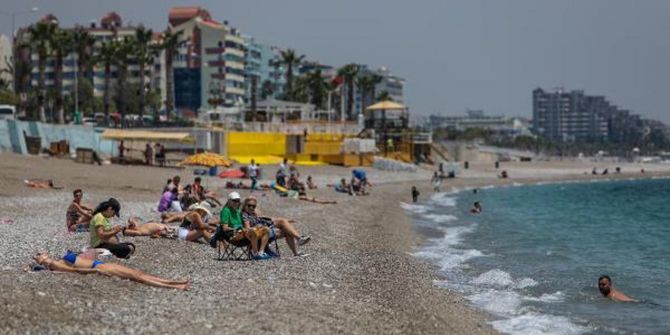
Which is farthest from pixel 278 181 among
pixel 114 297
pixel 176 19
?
pixel 176 19

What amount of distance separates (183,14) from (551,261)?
125621 mm

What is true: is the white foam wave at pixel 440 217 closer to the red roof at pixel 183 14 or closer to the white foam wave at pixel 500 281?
the white foam wave at pixel 500 281

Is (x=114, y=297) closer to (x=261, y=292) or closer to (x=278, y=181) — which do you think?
(x=261, y=292)

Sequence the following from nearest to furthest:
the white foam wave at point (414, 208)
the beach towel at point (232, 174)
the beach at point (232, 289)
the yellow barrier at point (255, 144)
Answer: the beach at point (232, 289)
the white foam wave at point (414, 208)
the beach towel at point (232, 174)
the yellow barrier at point (255, 144)

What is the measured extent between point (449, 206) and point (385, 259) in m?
25.2

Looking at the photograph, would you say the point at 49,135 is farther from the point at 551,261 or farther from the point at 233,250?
the point at 233,250

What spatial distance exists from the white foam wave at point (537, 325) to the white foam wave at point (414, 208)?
2498cm

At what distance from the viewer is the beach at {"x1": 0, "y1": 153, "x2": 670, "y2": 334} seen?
34.2 ft

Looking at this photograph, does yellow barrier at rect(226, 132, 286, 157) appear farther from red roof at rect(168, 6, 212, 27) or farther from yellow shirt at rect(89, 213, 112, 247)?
red roof at rect(168, 6, 212, 27)

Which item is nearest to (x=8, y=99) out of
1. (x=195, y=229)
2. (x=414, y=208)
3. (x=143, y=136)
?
(x=143, y=136)

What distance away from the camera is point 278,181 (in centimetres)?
3659

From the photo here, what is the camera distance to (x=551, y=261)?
23.0m

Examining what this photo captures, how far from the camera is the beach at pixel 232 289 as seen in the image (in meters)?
10.4

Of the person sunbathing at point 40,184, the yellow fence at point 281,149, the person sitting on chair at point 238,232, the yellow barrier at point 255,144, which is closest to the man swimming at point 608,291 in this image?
the person sitting on chair at point 238,232
